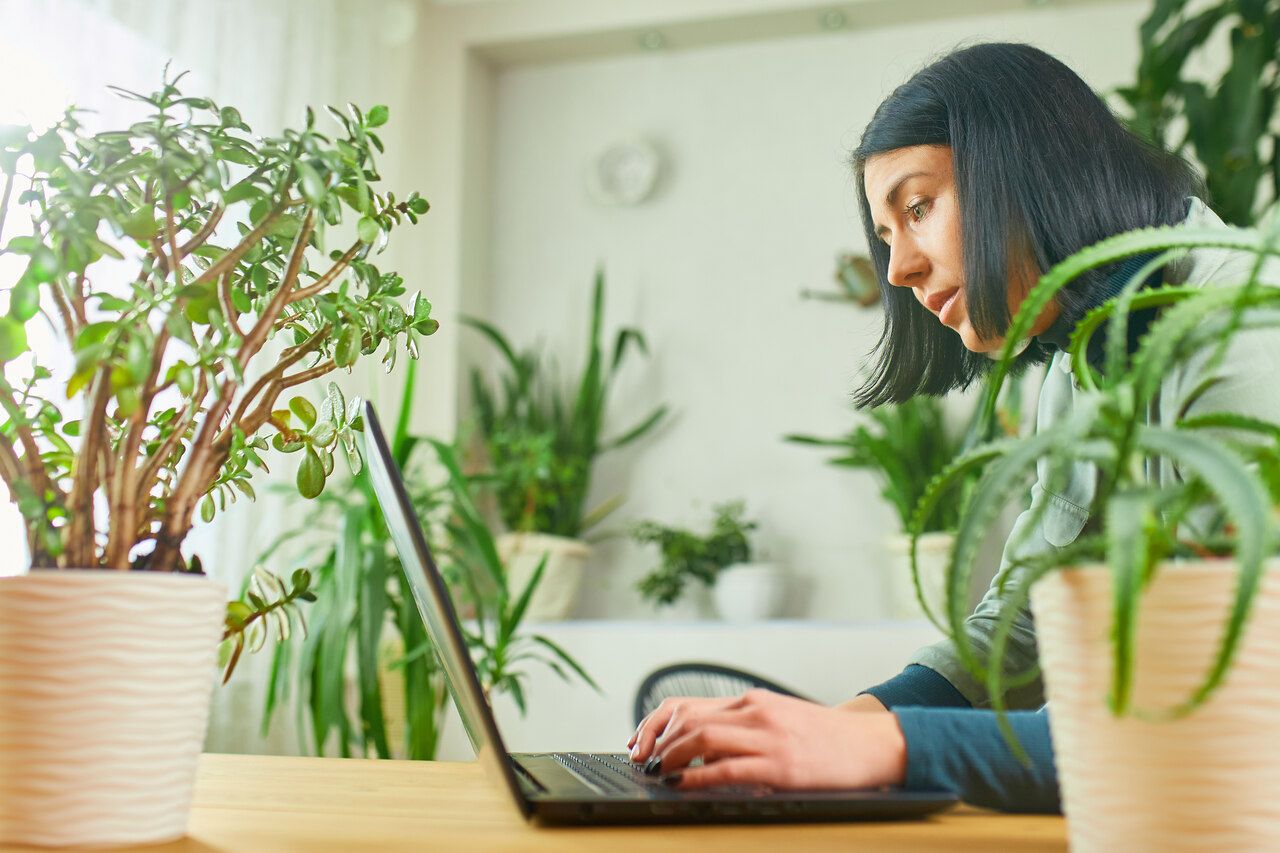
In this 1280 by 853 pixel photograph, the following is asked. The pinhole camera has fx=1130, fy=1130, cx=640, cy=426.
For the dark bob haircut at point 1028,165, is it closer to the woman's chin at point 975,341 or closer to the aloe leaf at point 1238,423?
the woman's chin at point 975,341

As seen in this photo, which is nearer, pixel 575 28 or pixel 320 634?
pixel 320 634

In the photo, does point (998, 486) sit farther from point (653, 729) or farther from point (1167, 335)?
point (653, 729)

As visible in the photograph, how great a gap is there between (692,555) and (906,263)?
2092 mm

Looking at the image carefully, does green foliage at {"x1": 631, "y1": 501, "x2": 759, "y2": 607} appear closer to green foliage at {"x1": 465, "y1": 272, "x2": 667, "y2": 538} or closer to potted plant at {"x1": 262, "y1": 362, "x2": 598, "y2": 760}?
green foliage at {"x1": 465, "y1": 272, "x2": 667, "y2": 538}

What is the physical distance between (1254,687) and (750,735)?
13.5 inches

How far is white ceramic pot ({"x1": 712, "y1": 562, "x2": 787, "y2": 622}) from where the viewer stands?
3.28 meters

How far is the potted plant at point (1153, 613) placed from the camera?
44cm

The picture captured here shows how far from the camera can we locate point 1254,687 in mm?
455

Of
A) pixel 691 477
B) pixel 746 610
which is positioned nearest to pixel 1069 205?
pixel 746 610

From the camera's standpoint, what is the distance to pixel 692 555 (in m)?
3.38

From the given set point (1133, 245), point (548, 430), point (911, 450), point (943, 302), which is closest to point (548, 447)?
point (548, 430)

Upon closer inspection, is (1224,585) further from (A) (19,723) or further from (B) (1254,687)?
(A) (19,723)

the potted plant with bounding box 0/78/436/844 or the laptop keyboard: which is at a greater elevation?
the potted plant with bounding box 0/78/436/844

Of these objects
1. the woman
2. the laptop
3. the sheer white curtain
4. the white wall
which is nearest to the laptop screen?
the laptop
